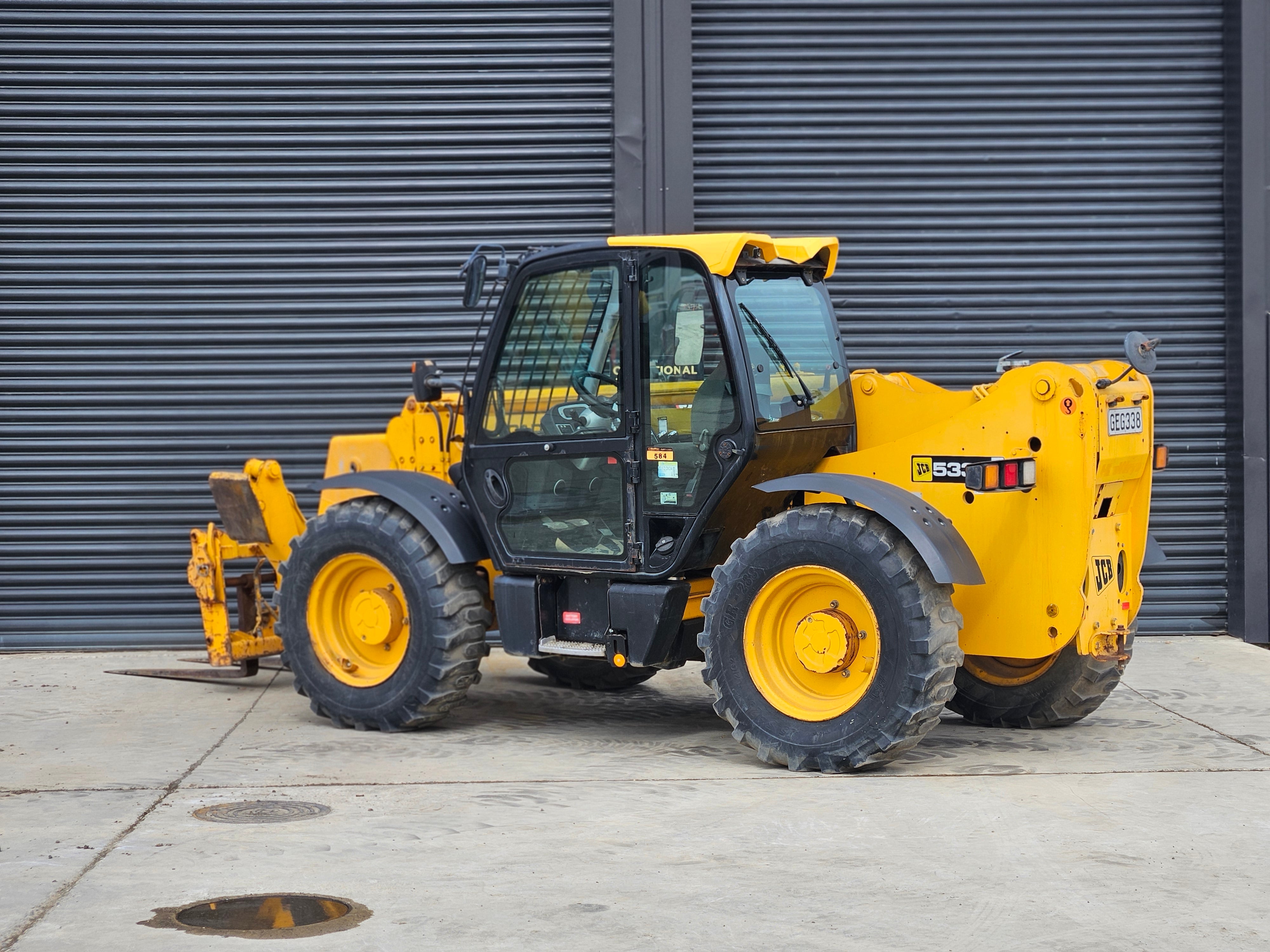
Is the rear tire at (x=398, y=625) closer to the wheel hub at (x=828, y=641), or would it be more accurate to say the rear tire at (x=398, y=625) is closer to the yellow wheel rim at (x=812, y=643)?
the yellow wheel rim at (x=812, y=643)

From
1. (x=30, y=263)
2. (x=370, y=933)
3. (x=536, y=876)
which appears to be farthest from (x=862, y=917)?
(x=30, y=263)

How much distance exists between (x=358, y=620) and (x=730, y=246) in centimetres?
265

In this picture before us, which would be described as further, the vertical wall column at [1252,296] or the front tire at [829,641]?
the vertical wall column at [1252,296]

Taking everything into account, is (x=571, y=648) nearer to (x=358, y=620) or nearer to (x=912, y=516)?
(x=358, y=620)

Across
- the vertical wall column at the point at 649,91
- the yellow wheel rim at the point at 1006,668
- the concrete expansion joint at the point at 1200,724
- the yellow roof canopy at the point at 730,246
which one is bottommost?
the concrete expansion joint at the point at 1200,724

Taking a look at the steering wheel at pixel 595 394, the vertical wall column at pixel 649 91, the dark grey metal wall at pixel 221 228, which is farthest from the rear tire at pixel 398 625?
the vertical wall column at pixel 649 91

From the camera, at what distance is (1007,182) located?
10.4 metres

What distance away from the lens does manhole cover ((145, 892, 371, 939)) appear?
Result: 444 centimetres

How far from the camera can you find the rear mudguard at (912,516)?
6.24 metres

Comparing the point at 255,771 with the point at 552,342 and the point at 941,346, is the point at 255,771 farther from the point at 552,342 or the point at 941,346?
the point at 941,346

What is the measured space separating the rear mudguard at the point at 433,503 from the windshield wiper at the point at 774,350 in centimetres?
174

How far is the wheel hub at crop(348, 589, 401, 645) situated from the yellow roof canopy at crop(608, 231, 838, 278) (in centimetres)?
210

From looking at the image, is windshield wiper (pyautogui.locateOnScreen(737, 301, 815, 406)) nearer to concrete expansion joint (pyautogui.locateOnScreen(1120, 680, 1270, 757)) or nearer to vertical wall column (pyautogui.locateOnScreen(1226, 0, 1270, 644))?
concrete expansion joint (pyautogui.locateOnScreen(1120, 680, 1270, 757))

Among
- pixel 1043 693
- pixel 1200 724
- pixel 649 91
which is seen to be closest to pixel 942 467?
pixel 1043 693
